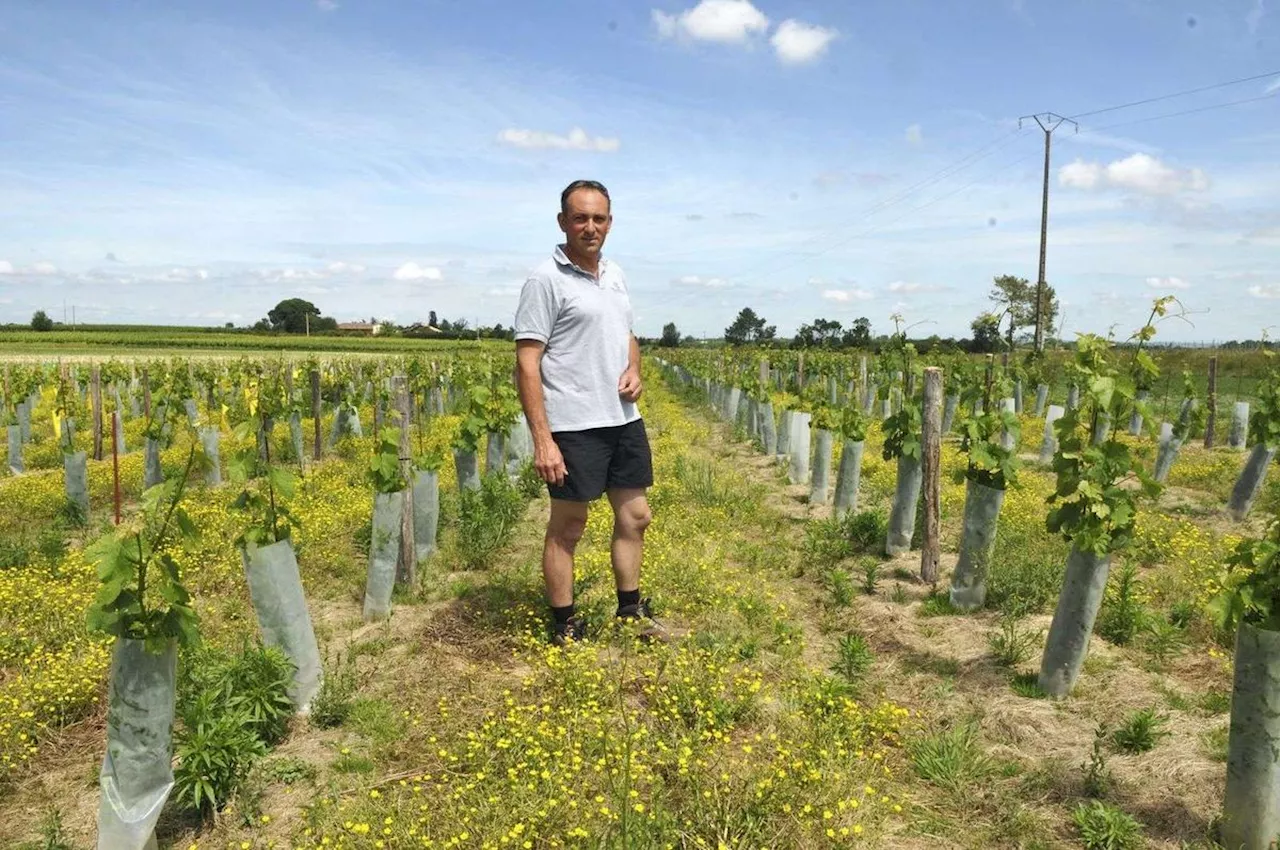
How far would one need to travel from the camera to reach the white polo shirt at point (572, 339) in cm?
400

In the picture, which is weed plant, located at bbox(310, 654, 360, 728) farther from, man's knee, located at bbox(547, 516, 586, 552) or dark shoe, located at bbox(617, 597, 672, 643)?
dark shoe, located at bbox(617, 597, 672, 643)

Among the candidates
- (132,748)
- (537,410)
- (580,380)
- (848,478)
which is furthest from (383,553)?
(848,478)

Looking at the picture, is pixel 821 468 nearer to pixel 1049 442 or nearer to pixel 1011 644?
pixel 1011 644

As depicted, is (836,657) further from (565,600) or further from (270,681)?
(270,681)

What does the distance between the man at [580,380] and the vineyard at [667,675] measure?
79 centimetres

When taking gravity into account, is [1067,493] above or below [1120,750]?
above

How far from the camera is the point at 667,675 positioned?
4125 mm

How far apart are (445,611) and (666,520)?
2831 mm

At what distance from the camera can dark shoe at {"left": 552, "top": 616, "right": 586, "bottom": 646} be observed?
175 inches

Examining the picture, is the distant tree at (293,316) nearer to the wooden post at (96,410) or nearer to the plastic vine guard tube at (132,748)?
the wooden post at (96,410)

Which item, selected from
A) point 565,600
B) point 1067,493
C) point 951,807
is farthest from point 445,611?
point 1067,493

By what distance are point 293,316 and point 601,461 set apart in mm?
73451

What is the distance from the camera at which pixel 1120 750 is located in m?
3.71

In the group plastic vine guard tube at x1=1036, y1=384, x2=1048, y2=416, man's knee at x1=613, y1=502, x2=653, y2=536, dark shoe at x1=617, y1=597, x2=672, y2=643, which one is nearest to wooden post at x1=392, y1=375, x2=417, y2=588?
dark shoe at x1=617, y1=597, x2=672, y2=643
